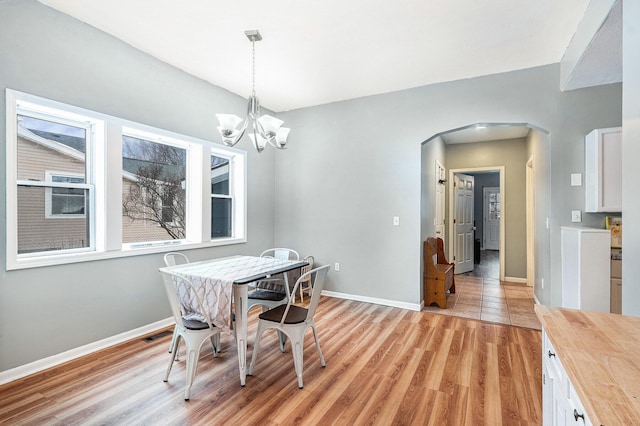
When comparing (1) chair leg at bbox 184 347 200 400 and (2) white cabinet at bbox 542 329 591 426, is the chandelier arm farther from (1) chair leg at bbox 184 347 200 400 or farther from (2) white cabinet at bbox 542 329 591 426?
(2) white cabinet at bbox 542 329 591 426

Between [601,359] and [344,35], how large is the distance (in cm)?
283

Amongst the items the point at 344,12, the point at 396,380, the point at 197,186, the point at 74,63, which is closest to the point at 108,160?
the point at 74,63

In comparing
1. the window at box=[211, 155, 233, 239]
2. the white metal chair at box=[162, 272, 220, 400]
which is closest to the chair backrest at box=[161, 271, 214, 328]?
the white metal chair at box=[162, 272, 220, 400]

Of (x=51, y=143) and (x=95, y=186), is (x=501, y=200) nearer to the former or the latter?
(x=95, y=186)

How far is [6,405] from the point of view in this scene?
195 centimetres

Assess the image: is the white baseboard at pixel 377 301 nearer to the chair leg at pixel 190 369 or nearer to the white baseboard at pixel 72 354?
the white baseboard at pixel 72 354

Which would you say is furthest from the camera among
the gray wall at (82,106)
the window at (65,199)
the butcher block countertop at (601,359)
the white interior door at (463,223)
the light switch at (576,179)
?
the white interior door at (463,223)

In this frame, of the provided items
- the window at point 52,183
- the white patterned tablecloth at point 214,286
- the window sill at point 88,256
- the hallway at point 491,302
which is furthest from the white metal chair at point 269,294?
the hallway at point 491,302

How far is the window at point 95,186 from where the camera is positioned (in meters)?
2.36

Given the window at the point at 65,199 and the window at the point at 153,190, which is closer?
the window at the point at 65,199

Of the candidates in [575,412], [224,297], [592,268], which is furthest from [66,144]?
[592,268]

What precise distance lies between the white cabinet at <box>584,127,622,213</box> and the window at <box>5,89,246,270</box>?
4035 mm

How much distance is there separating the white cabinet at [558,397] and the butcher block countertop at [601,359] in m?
0.08

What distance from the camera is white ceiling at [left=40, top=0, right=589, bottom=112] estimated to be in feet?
7.87
